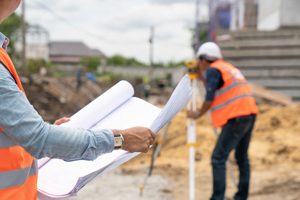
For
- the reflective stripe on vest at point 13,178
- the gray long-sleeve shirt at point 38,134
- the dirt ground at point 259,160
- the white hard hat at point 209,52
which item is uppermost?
the gray long-sleeve shirt at point 38,134

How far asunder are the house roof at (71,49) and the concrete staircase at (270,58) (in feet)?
203

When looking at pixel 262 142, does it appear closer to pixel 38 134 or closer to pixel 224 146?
pixel 224 146

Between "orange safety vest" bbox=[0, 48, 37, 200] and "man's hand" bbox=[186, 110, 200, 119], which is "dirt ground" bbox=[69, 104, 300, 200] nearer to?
"man's hand" bbox=[186, 110, 200, 119]

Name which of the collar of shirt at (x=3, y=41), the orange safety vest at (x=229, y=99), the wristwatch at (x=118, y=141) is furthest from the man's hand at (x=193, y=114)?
the collar of shirt at (x=3, y=41)

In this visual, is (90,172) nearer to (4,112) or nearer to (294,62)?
(4,112)

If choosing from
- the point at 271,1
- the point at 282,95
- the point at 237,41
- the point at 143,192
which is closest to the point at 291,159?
the point at 143,192

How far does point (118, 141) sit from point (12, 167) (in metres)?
0.39

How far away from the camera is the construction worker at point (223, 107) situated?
5.19m

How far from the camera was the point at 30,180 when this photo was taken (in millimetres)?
1854

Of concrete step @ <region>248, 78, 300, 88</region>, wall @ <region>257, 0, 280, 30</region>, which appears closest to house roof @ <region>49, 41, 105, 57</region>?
wall @ <region>257, 0, 280, 30</region>

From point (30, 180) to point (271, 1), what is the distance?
2490 centimetres

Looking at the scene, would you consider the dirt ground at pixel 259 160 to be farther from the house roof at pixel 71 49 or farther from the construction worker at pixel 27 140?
the house roof at pixel 71 49

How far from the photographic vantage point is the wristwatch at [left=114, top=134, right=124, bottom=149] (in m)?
1.85

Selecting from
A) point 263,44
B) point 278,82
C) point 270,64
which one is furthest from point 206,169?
Result: point 263,44
